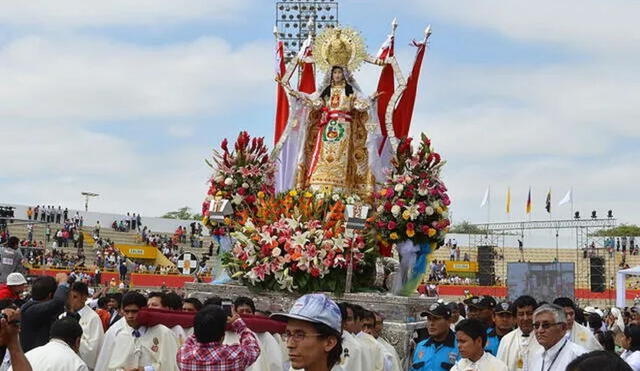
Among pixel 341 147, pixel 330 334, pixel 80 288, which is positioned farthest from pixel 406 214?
pixel 330 334

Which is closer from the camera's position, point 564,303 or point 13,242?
point 564,303

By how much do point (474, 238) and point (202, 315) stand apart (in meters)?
54.8

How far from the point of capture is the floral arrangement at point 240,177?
16.6 meters

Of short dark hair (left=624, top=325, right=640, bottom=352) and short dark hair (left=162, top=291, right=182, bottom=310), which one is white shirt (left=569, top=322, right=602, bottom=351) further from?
short dark hair (left=162, top=291, right=182, bottom=310)

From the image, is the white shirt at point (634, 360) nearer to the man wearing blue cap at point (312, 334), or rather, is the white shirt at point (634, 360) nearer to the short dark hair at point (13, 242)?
the man wearing blue cap at point (312, 334)

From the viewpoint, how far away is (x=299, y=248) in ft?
48.6

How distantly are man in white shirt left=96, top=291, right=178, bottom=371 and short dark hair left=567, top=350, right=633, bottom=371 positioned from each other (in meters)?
5.29

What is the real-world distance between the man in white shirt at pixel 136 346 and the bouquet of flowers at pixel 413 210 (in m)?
6.95

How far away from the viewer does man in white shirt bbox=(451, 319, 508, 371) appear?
7.36 meters

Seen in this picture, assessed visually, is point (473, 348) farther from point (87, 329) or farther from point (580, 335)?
point (87, 329)

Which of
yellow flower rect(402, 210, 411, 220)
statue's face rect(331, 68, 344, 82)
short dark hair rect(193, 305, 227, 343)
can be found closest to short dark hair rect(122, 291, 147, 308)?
short dark hair rect(193, 305, 227, 343)

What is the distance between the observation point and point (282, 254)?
15031 mm

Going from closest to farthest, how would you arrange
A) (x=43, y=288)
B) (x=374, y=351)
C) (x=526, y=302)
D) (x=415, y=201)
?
1. (x=43, y=288)
2. (x=526, y=302)
3. (x=374, y=351)
4. (x=415, y=201)

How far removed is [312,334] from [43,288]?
483 centimetres
